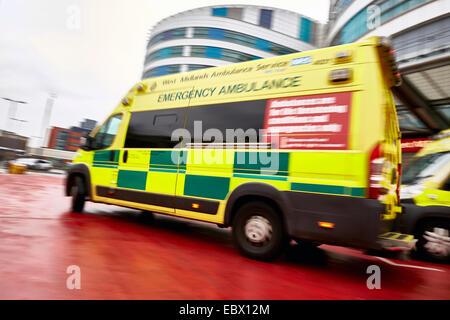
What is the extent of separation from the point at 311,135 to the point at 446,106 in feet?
41.1

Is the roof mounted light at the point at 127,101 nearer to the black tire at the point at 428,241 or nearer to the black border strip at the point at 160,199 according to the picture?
the black border strip at the point at 160,199

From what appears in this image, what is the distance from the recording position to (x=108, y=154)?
579cm

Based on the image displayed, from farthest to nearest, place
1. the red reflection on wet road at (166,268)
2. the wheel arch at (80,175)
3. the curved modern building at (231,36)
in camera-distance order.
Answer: the curved modern building at (231,36), the wheel arch at (80,175), the red reflection on wet road at (166,268)

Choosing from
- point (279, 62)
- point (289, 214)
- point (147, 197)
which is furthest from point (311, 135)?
point (147, 197)

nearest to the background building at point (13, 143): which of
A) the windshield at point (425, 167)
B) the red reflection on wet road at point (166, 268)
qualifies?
the red reflection on wet road at point (166, 268)

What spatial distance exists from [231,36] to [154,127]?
35553 mm

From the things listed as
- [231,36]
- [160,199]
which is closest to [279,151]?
[160,199]

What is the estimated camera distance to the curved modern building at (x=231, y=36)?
3769cm

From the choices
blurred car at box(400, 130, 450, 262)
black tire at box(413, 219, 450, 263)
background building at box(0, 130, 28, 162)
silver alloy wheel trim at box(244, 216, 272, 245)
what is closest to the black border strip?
silver alloy wheel trim at box(244, 216, 272, 245)

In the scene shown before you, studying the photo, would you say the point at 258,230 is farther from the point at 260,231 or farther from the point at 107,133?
the point at 107,133

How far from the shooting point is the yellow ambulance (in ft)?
10.8

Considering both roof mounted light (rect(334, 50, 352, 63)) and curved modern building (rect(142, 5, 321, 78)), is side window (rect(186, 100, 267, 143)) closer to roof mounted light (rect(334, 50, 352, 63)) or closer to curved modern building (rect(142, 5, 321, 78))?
roof mounted light (rect(334, 50, 352, 63))

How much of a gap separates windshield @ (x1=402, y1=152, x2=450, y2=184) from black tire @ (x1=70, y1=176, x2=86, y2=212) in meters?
6.12

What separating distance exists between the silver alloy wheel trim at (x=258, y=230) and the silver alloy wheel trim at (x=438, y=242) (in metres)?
3.07
